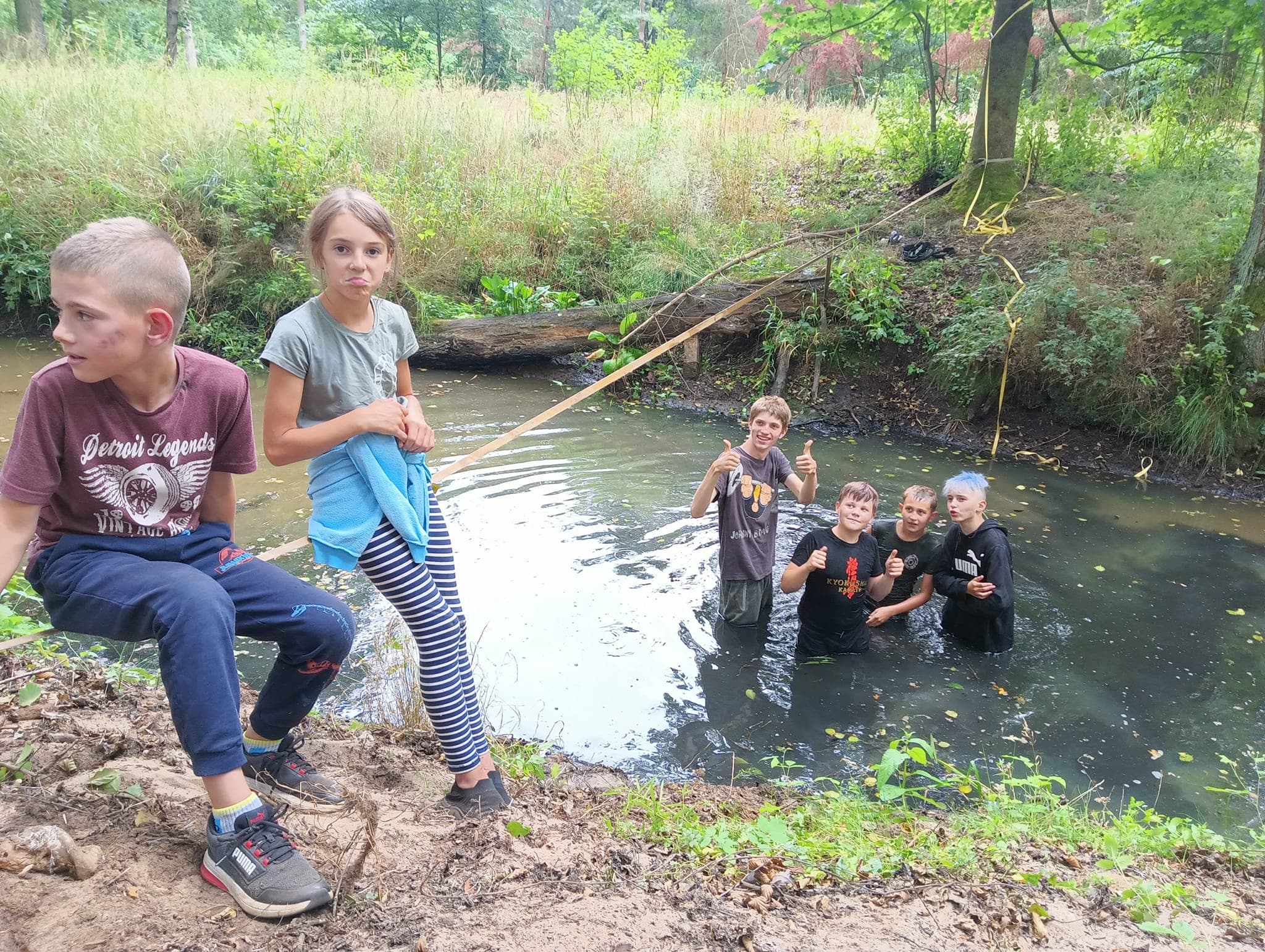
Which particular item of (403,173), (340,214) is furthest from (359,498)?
(403,173)

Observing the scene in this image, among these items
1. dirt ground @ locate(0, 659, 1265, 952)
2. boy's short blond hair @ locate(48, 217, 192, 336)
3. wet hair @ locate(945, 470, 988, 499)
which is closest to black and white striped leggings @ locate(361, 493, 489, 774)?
dirt ground @ locate(0, 659, 1265, 952)

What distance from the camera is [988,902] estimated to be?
8.02 feet

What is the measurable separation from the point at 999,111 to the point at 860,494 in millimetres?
8793

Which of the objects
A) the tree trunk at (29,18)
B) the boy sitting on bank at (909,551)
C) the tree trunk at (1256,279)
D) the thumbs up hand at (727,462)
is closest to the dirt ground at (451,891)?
the thumbs up hand at (727,462)

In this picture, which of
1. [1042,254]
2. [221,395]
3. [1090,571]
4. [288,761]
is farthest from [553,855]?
[1042,254]

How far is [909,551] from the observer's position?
17.9 ft

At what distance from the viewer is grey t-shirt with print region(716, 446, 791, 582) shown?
4977 mm

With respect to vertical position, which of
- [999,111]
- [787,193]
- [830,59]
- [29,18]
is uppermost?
[830,59]

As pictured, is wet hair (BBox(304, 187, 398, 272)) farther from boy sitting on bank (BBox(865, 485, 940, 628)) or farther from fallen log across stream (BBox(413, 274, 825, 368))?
fallen log across stream (BBox(413, 274, 825, 368))

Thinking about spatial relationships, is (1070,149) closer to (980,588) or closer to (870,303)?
(870,303)

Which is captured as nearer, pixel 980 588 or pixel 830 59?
pixel 980 588

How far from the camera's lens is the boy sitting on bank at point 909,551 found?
5277 millimetres

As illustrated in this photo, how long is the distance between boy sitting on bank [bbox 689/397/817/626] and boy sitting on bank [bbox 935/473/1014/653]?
951 millimetres

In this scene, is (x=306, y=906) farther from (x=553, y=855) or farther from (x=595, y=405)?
(x=595, y=405)
